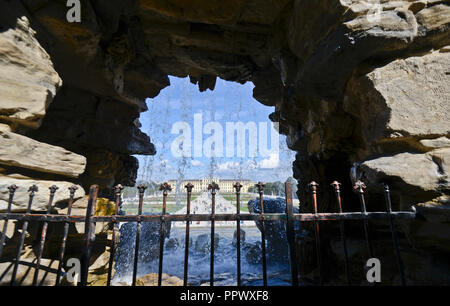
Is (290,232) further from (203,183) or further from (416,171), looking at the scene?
(203,183)

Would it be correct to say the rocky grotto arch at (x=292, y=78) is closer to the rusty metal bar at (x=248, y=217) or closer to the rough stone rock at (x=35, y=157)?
the rough stone rock at (x=35, y=157)

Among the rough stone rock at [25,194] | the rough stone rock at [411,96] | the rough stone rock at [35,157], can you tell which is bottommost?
the rough stone rock at [25,194]

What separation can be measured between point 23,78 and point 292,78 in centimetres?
413

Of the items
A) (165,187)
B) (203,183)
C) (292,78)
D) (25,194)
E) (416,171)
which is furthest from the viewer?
(203,183)

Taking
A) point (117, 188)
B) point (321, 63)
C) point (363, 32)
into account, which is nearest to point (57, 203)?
point (117, 188)

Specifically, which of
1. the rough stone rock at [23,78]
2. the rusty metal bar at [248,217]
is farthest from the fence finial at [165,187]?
the rough stone rock at [23,78]

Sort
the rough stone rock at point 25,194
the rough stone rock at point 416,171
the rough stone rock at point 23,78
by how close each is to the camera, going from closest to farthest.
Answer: the rough stone rock at point 416,171, the rough stone rock at point 25,194, the rough stone rock at point 23,78

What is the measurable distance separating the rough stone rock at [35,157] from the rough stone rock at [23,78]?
8.6 inches

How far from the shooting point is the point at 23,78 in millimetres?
2189

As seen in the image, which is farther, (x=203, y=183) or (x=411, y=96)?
(x=203, y=183)

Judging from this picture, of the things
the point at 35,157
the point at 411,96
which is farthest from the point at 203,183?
the point at 411,96

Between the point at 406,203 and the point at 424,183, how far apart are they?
0.28 metres

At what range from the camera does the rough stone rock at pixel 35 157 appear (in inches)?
78.3
